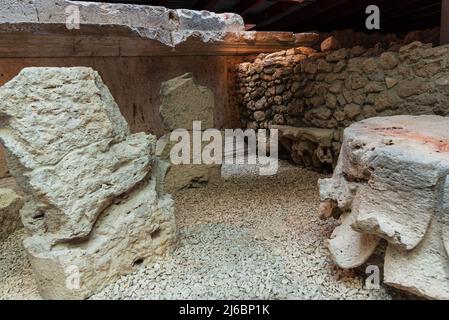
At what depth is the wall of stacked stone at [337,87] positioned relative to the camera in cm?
318

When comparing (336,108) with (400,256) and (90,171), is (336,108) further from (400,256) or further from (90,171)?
(90,171)

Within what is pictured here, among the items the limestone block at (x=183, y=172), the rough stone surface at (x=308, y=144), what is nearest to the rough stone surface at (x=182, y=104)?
the limestone block at (x=183, y=172)

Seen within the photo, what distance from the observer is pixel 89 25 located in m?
3.48

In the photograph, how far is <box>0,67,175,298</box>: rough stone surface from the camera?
2.08 meters

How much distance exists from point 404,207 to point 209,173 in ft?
9.61

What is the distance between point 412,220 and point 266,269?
1.10 meters

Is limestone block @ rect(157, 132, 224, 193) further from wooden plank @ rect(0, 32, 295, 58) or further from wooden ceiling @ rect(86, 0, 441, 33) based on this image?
wooden ceiling @ rect(86, 0, 441, 33)

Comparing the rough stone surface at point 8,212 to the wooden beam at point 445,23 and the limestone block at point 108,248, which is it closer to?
the limestone block at point 108,248

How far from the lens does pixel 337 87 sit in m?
4.29

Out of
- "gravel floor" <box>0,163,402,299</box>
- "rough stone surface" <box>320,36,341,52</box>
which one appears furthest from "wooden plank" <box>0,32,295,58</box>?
"gravel floor" <box>0,163,402,299</box>

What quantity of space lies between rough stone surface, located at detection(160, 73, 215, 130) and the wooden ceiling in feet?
6.26

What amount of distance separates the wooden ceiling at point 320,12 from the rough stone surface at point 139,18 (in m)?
1.00

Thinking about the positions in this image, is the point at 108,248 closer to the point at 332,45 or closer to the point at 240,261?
the point at 240,261
